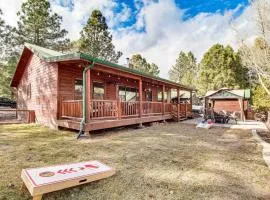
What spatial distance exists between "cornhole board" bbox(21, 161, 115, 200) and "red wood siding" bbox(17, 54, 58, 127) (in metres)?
6.90

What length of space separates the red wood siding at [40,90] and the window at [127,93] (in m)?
5.05

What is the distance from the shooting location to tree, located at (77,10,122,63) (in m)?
29.2

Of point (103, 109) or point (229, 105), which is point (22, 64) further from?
point (229, 105)

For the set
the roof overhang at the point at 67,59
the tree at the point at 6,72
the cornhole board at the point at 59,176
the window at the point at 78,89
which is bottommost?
the cornhole board at the point at 59,176

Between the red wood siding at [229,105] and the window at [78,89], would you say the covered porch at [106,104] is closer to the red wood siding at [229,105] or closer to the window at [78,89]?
the window at [78,89]

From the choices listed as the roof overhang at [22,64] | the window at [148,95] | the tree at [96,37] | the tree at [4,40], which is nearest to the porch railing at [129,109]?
the window at [148,95]

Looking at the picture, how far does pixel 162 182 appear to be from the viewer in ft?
12.4

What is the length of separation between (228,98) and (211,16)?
888cm

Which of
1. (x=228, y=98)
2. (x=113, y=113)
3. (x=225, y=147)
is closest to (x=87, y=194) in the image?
(x=225, y=147)

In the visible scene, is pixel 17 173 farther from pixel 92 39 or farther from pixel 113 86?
pixel 92 39

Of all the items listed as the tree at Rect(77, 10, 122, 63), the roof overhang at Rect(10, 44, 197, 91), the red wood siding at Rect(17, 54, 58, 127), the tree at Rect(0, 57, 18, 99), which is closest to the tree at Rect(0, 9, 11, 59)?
the tree at Rect(0, 57, 18, 99)

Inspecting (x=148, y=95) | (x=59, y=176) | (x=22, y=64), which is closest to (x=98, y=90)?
(x=22, y=64)

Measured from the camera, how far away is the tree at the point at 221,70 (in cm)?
3286

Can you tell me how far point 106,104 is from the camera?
10195 mm
